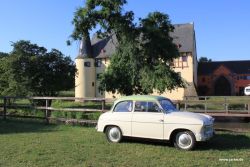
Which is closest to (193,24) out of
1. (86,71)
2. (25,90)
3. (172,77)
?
(86,71)

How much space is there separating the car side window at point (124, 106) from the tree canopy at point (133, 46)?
1796 centimetres

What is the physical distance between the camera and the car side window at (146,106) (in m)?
10.7

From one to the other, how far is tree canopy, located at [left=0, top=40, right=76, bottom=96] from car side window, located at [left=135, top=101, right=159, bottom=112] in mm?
20927

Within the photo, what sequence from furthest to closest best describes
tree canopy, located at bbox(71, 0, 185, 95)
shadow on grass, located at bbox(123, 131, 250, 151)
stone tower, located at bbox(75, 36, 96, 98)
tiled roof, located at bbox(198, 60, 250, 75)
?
tiled roof, located at bbox(198, 60, 250, 75) < stone tower, located at bbox(75, 36, 96, 98) < tree canopy, located at bbox(71, 0, 185, 95) < shadow on grass, located at bbox(123, 131, 250, 151)

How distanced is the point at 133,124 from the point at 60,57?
23259mm

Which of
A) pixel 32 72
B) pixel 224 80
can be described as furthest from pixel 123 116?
pixel 224 80

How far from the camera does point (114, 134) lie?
11195mm

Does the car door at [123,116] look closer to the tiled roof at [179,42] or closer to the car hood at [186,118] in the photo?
the car hood at [186,118]

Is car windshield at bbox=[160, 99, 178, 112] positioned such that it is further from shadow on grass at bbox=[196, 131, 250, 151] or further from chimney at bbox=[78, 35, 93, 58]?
chimney at bbox=[78, 35, 93, 58]

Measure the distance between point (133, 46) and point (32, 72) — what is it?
8.74 metres

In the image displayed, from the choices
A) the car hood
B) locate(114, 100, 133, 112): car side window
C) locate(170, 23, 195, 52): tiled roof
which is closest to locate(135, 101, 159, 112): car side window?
locate(114, 100, 133, 112): car side window

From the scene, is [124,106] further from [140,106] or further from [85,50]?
[85,50]

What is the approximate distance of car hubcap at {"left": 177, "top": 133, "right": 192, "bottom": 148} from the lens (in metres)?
9.93

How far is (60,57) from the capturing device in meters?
33.1
